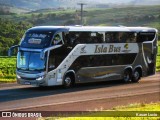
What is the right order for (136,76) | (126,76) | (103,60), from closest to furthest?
(103,60) < (126,76) < (136,76)

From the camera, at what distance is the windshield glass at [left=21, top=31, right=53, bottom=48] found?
2445 centimetres

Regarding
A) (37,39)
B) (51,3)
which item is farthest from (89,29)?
(51,3)

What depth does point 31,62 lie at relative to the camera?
80.6 feet

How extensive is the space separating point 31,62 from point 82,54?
3225 millimetres

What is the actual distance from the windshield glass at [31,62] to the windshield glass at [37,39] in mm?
476

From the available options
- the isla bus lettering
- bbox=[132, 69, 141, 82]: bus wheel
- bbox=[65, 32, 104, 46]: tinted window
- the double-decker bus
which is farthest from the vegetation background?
A: bbox=[65, 32, 104, 46]: tinted window

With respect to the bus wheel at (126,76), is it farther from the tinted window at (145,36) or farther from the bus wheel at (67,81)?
the bus wheel at (67,81)

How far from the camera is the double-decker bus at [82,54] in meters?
24.5

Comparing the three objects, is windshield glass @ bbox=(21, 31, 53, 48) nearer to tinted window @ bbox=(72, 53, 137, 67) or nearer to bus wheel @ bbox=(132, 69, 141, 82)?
tinted window @ bbox=(72, 53, 137, 67)

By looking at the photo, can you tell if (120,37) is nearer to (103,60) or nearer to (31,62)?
(103,60)

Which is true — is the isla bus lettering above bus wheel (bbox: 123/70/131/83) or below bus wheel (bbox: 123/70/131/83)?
above

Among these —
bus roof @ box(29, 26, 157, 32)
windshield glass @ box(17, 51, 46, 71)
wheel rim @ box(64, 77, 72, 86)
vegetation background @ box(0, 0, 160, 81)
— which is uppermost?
bus roof @ box(29, 26, 157, 32)

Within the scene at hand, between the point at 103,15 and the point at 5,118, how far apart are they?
94.3 meters

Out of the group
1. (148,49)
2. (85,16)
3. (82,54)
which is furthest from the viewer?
(85,16)
